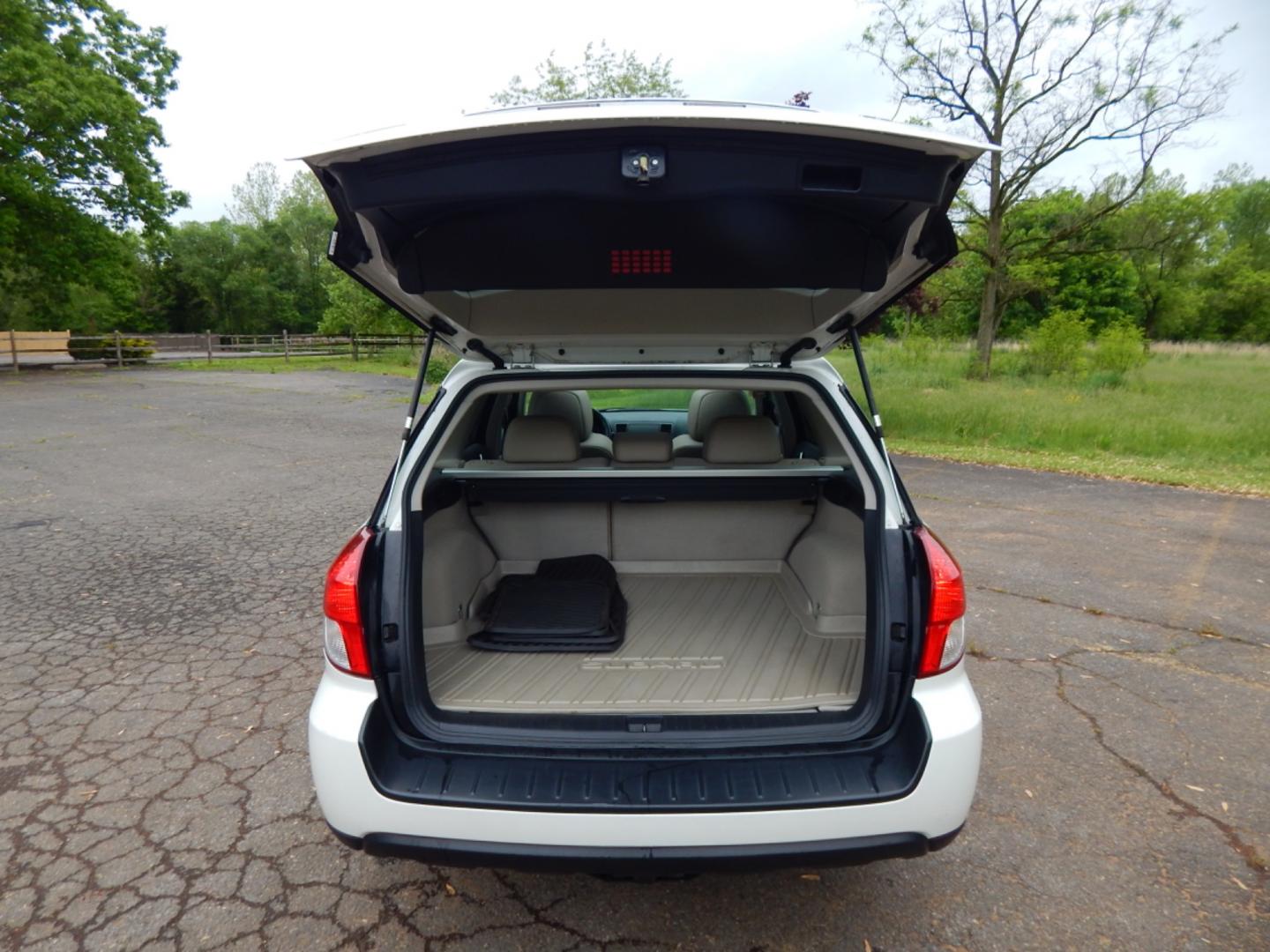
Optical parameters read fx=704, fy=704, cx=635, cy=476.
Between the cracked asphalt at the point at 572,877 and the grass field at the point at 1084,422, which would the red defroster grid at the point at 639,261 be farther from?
the grass field at the point at 1084,422

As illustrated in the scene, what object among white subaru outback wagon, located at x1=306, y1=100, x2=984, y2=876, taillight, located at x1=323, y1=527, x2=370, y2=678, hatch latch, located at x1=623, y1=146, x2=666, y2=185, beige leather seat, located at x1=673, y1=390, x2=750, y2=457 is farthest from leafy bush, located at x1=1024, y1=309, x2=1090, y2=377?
taillight, located at x1=323, y1=527, x2=370, y2=678

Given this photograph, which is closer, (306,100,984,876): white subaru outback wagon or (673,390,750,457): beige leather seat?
(306,100,984,876): white subaru outback wagon

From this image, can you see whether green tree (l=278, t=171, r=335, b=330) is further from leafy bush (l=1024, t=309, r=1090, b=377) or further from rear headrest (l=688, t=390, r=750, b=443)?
rear headrest (l=688, t=390, r=750, b=443)

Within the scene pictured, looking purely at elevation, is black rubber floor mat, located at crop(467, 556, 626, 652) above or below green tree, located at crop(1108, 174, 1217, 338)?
below

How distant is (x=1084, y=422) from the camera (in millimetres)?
10078

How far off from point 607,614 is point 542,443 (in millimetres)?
822

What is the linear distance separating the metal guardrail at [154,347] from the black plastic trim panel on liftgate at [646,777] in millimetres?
24987

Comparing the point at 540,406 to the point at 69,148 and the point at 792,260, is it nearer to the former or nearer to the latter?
the point at 792,260

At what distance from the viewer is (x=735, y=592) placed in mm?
3375

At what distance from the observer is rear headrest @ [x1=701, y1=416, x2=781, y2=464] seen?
3.17 meters

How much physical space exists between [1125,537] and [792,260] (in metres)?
5.17

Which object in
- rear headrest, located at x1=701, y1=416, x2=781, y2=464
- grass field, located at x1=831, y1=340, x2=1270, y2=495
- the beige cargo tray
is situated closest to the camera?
the beige cargo tray

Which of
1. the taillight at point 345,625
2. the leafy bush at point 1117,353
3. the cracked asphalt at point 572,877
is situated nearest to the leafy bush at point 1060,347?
the leafy bush at point 1117,353

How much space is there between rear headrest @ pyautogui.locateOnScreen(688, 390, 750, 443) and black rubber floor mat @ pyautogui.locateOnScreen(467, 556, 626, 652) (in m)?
1.01
